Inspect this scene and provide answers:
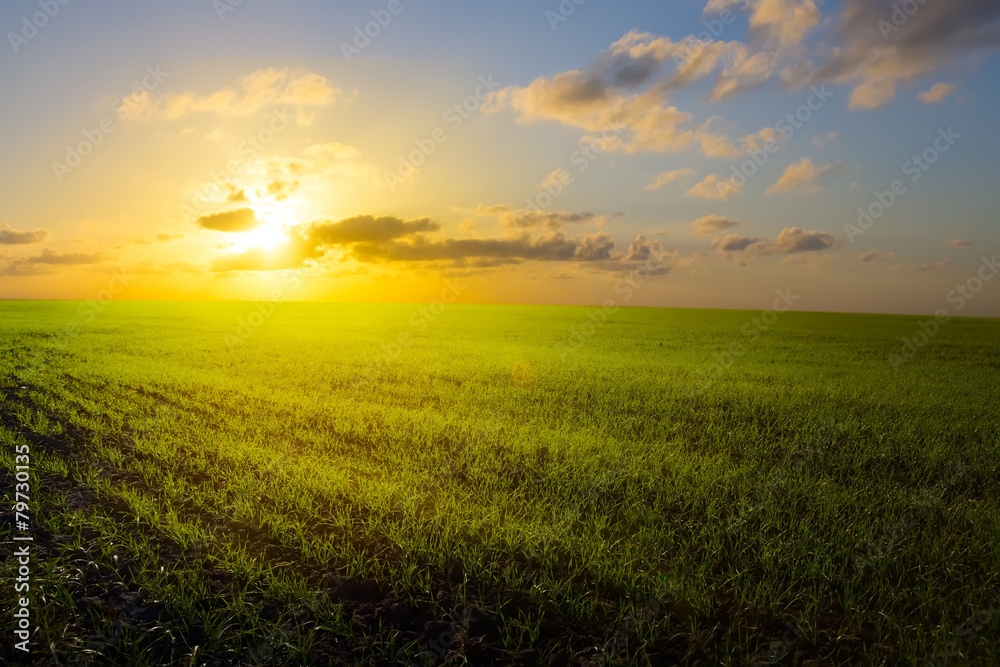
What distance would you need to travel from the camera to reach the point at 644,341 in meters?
30.4

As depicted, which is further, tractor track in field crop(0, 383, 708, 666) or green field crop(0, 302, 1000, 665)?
green field crop(0, 302, 1000, 665)

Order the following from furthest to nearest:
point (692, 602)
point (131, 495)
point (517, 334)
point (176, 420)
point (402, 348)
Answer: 1. point (517, 334)
2. point (402, 348)
3. point (176, 420)
4. point (131, 495)
5. point (692, 602)

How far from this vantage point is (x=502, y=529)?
18.1 ft

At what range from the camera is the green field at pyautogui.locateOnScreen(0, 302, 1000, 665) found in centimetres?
402

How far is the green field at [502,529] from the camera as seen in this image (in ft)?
13.2

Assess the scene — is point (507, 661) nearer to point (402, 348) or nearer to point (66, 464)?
point (66, 464)

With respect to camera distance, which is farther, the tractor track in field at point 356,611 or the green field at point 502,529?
the green field at point 502,529

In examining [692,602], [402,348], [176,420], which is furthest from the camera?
[402,348]

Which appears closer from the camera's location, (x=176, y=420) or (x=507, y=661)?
(x=507, y=661)

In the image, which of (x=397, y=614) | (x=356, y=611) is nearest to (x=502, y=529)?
(x=397, y=614)

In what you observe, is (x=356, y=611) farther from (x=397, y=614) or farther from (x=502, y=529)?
(x=502, y=529)

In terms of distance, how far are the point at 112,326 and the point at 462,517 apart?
1512 inches

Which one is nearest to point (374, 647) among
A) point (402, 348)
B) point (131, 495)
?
point (131, 495)

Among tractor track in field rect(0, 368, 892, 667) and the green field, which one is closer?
tractor track in field rect(0, 368, 892, 667)
